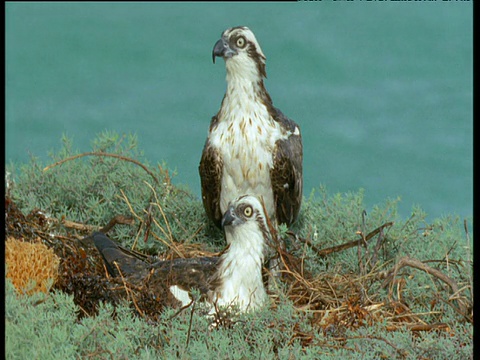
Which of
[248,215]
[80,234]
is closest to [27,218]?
[80,234]

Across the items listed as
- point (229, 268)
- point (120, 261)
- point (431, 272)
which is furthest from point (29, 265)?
point (431, 272)

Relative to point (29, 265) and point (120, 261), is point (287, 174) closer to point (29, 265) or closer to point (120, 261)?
point (120, 261)

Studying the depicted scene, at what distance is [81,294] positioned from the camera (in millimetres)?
4711

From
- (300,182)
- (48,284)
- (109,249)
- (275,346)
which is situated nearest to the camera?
(275,346)

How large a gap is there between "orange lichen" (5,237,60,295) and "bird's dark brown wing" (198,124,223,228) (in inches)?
37.3

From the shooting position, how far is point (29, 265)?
467 cm

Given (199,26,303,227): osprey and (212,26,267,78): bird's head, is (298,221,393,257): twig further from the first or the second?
(212,26,267,78): bird's head

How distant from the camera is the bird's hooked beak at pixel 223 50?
513 cm

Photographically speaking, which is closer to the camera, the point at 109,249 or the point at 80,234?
the point at 109,249

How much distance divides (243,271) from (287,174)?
30.2 inches

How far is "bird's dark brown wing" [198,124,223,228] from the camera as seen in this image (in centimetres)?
526

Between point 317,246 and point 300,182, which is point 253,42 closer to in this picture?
point 300,182

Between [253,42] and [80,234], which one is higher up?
[253,42]

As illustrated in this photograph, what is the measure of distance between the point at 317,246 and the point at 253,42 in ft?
3.99
